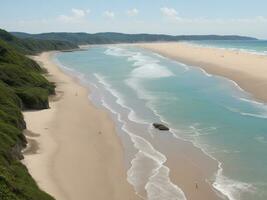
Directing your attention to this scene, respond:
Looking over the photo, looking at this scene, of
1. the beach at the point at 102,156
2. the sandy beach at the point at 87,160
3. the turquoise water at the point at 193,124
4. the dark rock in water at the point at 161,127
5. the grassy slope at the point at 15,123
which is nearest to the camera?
the grassy slope at the point at 15,123

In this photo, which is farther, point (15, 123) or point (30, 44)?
point (30, 44)

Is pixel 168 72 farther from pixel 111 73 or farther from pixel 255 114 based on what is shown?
pixel 255 114

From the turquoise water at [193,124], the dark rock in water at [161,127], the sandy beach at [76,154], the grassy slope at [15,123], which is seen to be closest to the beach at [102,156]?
the sandy beach at [76,154]

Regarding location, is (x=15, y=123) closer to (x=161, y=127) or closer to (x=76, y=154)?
(x=76, y=154)

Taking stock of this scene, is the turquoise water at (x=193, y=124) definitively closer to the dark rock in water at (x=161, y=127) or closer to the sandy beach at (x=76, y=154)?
the dark rock in water at (x=161, y=127)

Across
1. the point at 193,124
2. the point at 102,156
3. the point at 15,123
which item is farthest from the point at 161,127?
the point at 15,123

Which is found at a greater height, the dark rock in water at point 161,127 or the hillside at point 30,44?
the dark rock in water at point 161,127

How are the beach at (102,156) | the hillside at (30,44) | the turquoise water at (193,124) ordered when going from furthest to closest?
the hillside at (30,44) < the turquoise water at (193,124) < the beach at (102,156)
